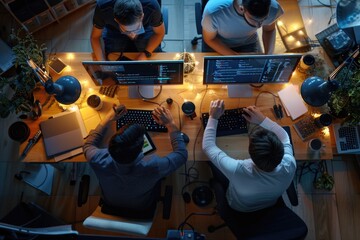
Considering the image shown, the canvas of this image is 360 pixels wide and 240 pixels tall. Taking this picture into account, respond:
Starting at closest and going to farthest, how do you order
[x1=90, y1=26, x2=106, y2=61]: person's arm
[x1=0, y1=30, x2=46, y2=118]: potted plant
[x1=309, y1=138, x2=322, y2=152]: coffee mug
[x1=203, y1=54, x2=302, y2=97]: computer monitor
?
1. [x1=203, y1=54, x2=302, y2=97]: computer monitor
2. [x1=0, y1=30, x2=46, y2=118]: potted plant
3. [x1=309, y1=138, x2=322, y2=152]: coffee mug
4. [x1=90, y1=26, x2=106, y2=61]: person's arm

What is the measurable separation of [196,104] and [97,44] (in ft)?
2.89

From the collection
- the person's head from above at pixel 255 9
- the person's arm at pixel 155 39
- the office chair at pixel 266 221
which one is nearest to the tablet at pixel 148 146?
the office chair at pixel 266 221

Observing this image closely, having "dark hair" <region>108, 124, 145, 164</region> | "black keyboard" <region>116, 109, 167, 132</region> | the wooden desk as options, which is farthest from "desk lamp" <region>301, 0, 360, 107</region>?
"dark hair" <region>108, 124, 145, 164</region>

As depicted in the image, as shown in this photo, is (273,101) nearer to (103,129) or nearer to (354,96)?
(354,96)

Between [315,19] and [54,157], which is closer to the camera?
[54,157]

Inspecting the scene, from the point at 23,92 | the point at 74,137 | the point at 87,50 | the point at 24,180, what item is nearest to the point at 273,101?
the point at 74,137

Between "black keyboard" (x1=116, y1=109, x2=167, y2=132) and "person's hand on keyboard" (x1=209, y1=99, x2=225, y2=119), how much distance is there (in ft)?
1.09

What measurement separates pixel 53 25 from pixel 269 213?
2767 millimetres

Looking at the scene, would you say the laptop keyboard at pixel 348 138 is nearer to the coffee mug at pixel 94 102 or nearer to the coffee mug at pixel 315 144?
the coffee mug at pixel 315 144

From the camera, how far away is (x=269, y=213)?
1.87 m

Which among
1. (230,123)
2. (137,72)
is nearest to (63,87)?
(137,72)

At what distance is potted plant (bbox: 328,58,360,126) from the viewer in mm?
1768

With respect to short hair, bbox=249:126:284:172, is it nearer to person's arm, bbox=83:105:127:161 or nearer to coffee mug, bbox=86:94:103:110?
person's arm, bbox=83:105:127:161

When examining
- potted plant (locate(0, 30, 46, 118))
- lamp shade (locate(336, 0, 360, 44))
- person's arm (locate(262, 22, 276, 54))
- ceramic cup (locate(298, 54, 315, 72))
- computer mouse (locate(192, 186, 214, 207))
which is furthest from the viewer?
computer mouse (locate(192, 186, 214, 207))
